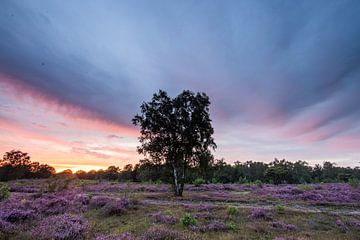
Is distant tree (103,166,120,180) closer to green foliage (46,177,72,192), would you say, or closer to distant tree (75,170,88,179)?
distant tree (75,170,88,179)

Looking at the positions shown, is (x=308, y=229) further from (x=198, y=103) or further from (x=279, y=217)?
(x=198, y=103)

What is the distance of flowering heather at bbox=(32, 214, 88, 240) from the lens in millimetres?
10893

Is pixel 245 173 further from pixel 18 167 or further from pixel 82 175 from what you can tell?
pixel 18 167

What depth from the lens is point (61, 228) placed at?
39.1 ft

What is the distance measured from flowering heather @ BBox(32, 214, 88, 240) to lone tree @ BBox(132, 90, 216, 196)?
15.6 m

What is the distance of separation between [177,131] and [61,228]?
60.1 feet

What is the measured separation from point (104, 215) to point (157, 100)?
16.7 m

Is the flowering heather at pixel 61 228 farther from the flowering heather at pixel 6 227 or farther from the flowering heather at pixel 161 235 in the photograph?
the flowering heather at pixel 161 235

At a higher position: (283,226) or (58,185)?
(58,185)

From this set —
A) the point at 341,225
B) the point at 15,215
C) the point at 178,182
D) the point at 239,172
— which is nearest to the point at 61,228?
the point at 15,215

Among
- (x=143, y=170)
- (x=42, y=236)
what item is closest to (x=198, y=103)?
(x=143, y=170)

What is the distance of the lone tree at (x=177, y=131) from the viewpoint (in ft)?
93.6

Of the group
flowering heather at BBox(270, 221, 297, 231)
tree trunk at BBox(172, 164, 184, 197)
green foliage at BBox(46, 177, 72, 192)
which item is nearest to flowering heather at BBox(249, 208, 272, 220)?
flowering heather at BBox(270, 221, 297, 231)

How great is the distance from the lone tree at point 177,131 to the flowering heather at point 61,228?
1562cm
